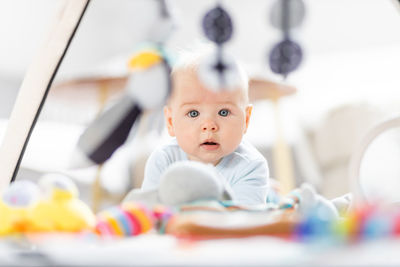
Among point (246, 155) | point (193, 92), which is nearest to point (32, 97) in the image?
point (193, 92)

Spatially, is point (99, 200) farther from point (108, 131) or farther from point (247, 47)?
point (108, 131)

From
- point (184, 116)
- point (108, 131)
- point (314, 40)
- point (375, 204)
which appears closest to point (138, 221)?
point (108, 131)

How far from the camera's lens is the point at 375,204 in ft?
1.22

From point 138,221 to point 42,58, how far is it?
0.39 m

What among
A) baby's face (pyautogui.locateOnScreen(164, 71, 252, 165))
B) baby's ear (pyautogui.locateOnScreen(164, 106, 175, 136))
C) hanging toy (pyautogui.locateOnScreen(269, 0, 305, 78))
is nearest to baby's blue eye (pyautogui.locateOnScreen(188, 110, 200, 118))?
baby's face (pyautogui.locateOnScreen(164, 71, 252, 165))

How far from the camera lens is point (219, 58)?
41 centimetres

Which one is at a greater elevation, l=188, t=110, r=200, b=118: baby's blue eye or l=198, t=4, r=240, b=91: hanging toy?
l=188, t=110, r=200, b=118: baby's blue eye

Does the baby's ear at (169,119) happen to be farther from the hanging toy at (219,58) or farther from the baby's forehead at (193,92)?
the hanging toy at (219,58)

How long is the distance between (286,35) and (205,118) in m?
0.28

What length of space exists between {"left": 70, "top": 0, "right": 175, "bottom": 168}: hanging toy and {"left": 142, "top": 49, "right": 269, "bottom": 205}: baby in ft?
0.92

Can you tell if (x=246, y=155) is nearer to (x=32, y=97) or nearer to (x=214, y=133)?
(x=214, y=133)

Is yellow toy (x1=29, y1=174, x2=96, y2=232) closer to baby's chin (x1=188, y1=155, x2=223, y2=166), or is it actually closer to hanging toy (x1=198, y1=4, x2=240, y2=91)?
hanging toy (x1=198, y1=4, x2=240, y2=91)

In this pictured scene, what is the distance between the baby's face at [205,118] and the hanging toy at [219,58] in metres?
0.28

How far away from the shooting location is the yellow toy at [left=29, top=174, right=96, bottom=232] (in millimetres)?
421
